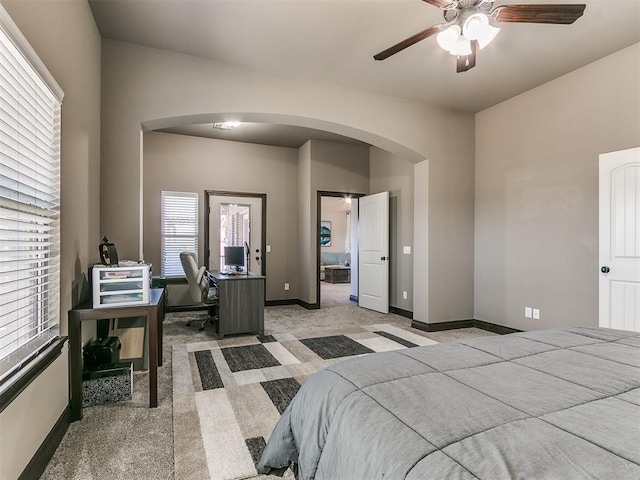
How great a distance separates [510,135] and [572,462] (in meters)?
4.66

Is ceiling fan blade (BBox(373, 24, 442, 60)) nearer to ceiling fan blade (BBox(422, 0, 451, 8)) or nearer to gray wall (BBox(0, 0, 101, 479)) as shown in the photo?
ceiling fan blade (BBox(422, 0, 451, 8))

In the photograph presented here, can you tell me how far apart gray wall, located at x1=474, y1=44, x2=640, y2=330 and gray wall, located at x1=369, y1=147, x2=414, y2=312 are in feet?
3.43

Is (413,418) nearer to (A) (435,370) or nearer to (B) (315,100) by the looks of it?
(A) (435,370)

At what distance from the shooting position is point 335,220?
12406 mm

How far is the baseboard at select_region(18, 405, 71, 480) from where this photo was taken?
167cm

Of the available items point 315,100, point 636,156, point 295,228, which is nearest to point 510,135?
point 636,156

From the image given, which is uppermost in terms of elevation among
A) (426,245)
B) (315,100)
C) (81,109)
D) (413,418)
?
(315,100)

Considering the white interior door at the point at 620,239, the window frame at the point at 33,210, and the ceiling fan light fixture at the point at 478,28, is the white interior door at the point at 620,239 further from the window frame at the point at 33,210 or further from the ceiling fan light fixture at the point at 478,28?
the window frame at the point at 33,210

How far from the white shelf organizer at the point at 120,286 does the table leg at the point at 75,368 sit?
170mm

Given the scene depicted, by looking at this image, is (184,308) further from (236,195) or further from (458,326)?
(458,326)

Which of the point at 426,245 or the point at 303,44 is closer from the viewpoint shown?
the point at 303,44

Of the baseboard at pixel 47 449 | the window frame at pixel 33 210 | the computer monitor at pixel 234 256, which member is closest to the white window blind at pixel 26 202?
the window frame at pixel 33 210

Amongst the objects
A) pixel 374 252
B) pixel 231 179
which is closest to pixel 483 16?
pixel 374 252

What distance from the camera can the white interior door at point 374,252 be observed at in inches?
237
